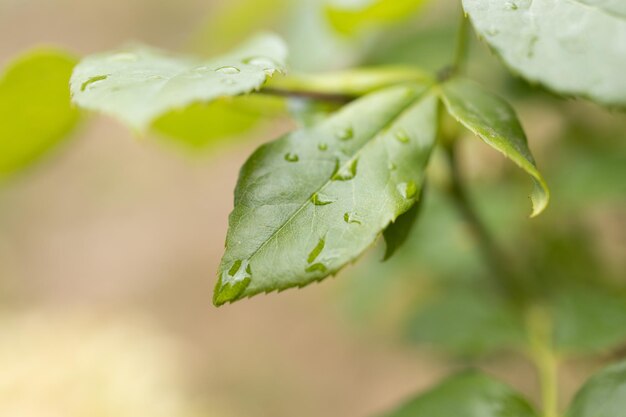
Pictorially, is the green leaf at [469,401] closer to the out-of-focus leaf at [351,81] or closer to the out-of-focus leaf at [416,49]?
the out-of-focus leaf at [351,81]

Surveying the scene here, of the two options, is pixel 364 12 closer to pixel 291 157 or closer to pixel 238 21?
pixel 291 157

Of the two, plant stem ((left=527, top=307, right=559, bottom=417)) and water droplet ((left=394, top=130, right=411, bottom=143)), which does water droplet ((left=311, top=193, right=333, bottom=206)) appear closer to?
water droplet ((left=394, top=130, right=411, bottom=143))

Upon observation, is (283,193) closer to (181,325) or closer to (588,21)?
(588,21)

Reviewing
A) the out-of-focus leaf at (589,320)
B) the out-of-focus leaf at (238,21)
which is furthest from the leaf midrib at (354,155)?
the out-of-focus leaf at (238,21)

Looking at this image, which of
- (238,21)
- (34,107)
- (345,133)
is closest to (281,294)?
(238,21)

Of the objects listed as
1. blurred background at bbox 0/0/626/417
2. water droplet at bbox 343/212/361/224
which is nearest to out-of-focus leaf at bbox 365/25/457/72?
blurred background at bbox 0/0/626/417

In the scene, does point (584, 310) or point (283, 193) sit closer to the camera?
point (283, 193)

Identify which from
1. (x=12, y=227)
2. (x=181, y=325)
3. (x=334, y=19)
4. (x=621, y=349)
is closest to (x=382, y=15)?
(x=334, y=19)
